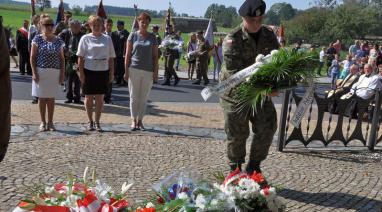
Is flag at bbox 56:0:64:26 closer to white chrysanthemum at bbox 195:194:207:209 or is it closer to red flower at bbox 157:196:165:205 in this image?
red flower at bbox 157:196:165:205

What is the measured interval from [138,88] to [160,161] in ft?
6.75

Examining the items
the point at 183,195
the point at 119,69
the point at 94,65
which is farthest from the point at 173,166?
the point at 119,69

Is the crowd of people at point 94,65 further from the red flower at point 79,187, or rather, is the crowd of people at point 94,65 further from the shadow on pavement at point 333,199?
the red flower at point 79,187

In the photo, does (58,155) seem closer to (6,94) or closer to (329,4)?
(6,94)

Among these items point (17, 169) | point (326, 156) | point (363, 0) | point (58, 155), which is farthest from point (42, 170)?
point (363, 0)

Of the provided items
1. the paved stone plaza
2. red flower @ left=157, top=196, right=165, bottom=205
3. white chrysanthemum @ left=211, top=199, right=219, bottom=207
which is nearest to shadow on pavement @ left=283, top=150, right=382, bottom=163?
→ the paved stone plaza

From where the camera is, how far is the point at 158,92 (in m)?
14.5

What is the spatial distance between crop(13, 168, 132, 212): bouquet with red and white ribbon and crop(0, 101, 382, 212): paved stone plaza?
183 centimetres

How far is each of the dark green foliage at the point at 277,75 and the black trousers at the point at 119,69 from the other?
969 centimetres

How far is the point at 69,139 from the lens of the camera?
7.57 m

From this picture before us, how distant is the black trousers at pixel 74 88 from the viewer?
35.7 ft

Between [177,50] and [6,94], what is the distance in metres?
14.9

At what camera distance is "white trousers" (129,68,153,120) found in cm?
827

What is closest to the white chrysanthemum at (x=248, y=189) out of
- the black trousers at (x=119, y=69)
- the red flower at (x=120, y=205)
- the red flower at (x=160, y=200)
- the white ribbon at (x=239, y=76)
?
the red flower at (x=160, y=200)
